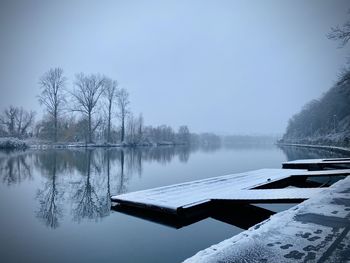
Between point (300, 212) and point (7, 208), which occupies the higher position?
point (300, 212)

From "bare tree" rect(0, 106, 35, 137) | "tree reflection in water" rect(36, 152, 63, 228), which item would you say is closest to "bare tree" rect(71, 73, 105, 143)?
"bare tree" rect(0, 106, 35, 137)

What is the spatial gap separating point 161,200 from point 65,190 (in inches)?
146

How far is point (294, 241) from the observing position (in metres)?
2.82

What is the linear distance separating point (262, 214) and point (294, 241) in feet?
10.5

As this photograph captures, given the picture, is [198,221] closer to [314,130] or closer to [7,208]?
[7,208]

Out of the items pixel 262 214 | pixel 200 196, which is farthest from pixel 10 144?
pixel 262 214

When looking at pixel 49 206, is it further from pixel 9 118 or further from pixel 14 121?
pixel 9 118

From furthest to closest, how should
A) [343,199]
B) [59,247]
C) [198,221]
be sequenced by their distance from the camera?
[198,221]
[343,199]
[59,247]

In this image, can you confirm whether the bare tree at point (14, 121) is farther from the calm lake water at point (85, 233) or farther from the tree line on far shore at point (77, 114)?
the calm lake water at point (85, 233)

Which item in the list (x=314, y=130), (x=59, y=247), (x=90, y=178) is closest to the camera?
(x=59, y=247)

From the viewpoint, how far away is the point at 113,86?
4378cm

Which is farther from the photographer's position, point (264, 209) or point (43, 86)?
point (43, 86)

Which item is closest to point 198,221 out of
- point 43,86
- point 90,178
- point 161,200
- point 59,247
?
point 161,200

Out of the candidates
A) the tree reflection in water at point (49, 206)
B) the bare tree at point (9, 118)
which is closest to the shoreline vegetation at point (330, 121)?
the tree reflection in water at point (49, 206)
